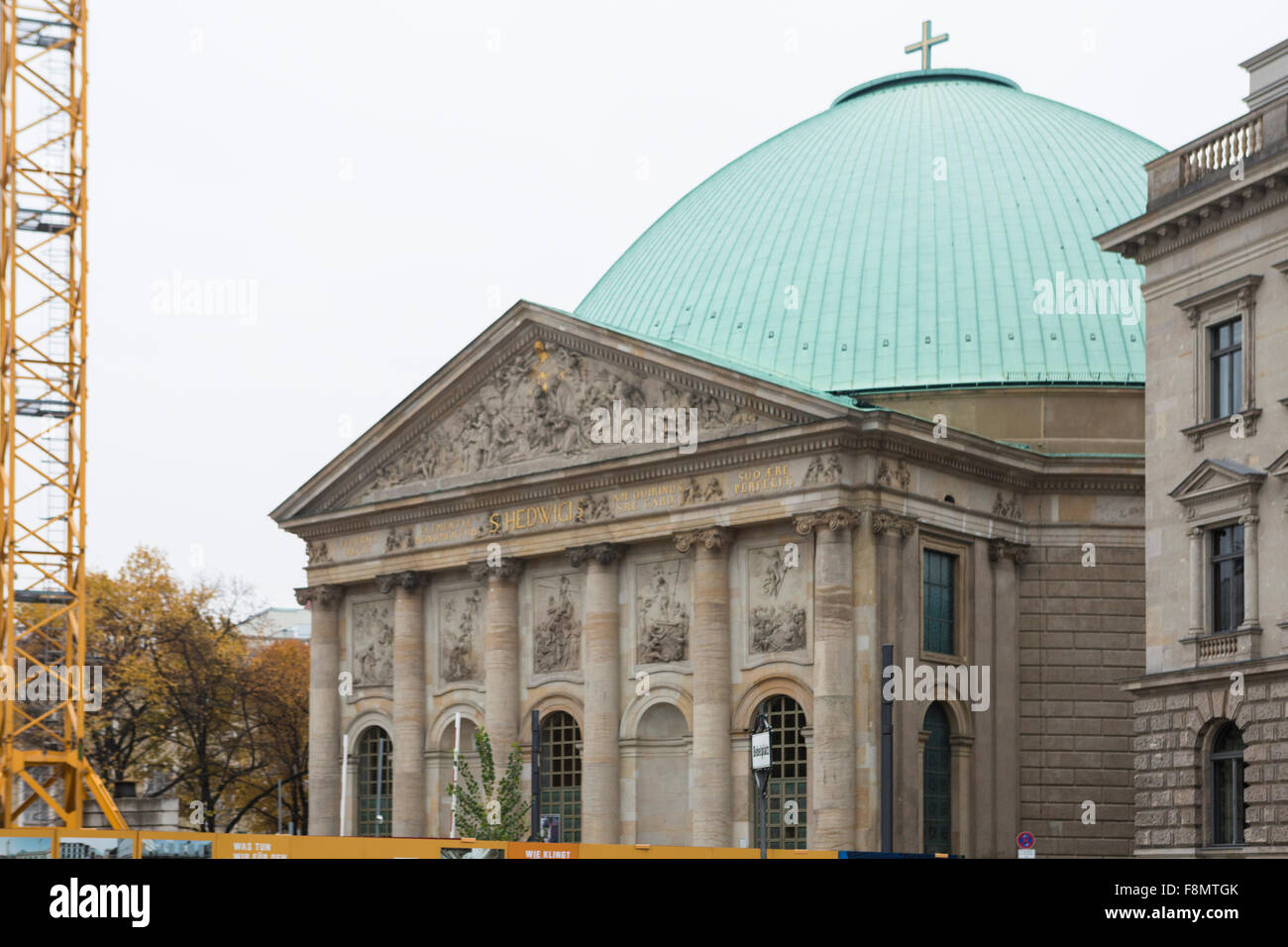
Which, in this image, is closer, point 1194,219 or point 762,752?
point 762,752

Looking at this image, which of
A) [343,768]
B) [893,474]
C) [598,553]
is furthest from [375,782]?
[893,474]

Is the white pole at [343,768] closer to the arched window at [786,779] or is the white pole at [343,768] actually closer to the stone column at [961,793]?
the arched window at [786,779]

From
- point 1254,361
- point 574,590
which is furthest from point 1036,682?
point 1254,361

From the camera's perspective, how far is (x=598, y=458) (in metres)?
55.5

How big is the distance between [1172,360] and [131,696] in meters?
55.2

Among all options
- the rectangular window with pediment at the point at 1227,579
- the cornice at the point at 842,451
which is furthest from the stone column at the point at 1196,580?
the cornice at the point at 842,451

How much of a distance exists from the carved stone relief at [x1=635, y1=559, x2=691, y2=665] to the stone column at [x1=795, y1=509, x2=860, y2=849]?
5099 mm

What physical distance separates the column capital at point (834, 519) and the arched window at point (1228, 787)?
14.0 m

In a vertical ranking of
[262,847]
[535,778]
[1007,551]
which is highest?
[1007,551]

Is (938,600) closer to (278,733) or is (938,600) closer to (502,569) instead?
(502,569)

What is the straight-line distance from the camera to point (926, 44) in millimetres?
72062

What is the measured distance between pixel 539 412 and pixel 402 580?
821 centimetres
